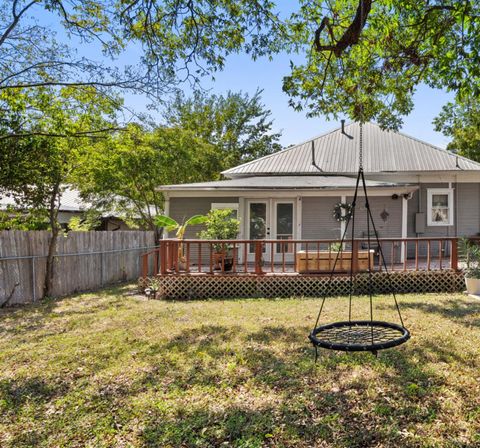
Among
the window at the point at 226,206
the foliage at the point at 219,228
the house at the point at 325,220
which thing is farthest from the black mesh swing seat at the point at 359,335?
the window at the point at 226,206

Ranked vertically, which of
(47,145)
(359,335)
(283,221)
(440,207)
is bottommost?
(359,335)

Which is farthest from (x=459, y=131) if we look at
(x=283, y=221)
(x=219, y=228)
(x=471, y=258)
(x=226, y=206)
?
(x=219, y=228)

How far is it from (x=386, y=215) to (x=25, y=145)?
10637 mm

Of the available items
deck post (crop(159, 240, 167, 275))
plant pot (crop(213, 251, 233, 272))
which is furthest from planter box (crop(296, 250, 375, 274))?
deck post (crop(159, 240, 167, 275))

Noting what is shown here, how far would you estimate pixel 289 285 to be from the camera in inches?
379

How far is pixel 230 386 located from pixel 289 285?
5.56 meters

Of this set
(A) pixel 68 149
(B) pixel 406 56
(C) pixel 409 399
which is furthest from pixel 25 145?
(C) pixel 409 399

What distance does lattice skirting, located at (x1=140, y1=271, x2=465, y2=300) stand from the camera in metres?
9.55

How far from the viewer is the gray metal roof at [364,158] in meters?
14.5

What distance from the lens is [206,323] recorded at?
272 inches

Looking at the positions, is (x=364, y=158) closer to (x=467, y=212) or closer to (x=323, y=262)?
(x=467, y=212)

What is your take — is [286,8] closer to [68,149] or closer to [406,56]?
[406,56]

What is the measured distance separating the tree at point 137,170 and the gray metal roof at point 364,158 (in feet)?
9.35

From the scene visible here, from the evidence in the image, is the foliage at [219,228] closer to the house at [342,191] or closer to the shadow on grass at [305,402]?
the house at [342,191]
